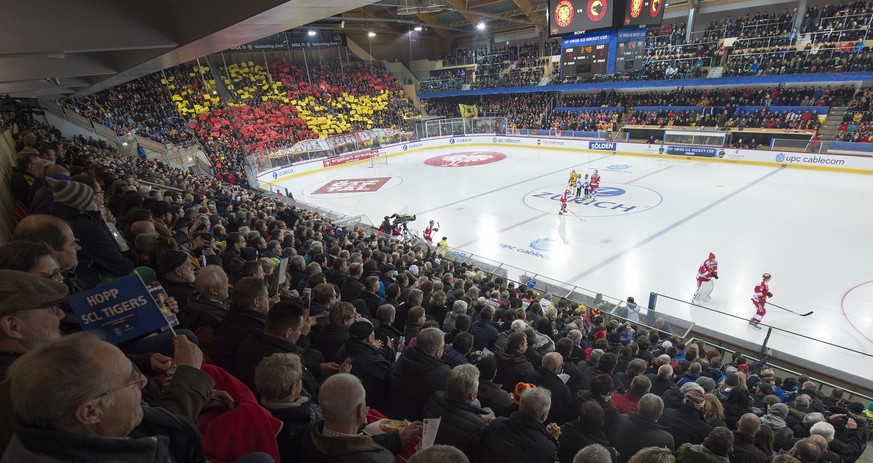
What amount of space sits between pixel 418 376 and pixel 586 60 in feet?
54.8

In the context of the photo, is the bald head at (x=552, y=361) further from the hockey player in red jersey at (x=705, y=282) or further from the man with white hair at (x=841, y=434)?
the hockey player in red jersey at (x=705, y=282)

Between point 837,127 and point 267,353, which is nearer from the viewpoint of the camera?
point 267,353

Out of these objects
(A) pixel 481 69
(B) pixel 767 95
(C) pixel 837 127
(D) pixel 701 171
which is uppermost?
(A) pixel 481 69

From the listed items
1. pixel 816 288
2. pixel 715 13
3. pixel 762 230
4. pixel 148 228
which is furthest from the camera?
pixel 715 13

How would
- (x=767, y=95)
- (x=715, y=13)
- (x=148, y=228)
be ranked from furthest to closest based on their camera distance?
(x=715, y=13), (x=767, y=95), (x=148, y=228)

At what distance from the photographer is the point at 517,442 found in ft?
8.50

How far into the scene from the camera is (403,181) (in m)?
23.0

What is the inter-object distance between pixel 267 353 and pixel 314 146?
25.6 m

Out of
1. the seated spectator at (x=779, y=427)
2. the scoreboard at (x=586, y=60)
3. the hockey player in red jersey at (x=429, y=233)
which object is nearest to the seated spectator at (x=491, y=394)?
the seated spectator at (x=779, y=427)

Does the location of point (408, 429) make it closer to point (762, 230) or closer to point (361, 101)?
point (762, 230)

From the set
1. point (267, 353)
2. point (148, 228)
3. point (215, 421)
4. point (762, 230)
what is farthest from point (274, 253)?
point (762, 230)

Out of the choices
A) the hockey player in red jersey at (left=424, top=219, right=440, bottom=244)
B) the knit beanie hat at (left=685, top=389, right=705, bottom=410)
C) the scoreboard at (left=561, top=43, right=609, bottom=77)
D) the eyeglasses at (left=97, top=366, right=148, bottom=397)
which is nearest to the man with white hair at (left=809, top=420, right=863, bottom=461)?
the knit beanie hat at (left=685, top=389, right=705, bottom=410)

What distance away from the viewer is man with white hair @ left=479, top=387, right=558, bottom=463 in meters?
2.57

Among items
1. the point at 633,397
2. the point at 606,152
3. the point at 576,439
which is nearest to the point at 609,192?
the point at 606,152
